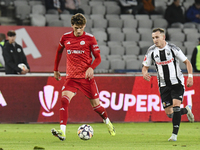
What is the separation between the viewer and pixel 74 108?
9.81m

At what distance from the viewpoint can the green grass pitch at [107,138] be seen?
5918 millimetres

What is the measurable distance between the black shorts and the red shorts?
3.77 ft

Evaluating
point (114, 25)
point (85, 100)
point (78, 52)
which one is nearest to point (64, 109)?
point (78, 52)

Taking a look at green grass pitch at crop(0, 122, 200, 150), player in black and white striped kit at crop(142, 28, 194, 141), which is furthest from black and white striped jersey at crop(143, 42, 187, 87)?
green grass pitch at crop(0, 122, 200, 150)

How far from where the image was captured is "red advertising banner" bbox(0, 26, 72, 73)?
12.9 metres

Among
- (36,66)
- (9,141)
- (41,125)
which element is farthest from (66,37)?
(36,66)

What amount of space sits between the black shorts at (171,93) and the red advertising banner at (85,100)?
2.92 meters

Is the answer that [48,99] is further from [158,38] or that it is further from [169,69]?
[158,38]

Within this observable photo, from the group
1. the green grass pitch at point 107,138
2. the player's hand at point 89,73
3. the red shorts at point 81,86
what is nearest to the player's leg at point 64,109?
the red shorts at point 81,86

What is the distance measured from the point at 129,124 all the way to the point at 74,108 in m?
1.31

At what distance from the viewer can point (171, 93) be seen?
6.90 m

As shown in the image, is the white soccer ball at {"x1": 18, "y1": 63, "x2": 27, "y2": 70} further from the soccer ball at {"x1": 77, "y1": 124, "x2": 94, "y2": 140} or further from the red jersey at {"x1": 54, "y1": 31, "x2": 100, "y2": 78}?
the soccer ball at {"x1": 77, "y1": 124, "x2": 94, "y2": 140}

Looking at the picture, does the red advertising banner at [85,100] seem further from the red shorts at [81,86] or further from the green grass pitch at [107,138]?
the red shorts at [81,86]

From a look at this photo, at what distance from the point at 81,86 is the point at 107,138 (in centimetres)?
103
